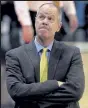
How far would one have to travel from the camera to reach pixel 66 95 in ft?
7.57

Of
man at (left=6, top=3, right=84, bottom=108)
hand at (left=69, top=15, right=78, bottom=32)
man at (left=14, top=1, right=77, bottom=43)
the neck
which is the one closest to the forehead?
man at (left=6, top=3, right=84, bottom=108)

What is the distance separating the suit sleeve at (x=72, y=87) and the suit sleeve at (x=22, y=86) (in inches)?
1.9

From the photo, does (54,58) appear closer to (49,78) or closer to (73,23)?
(49,78)

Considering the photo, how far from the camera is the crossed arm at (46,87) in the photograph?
228 centimetres

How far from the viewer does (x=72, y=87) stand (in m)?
2.35

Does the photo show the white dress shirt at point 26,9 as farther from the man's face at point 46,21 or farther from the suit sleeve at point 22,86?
the suit sleeve at point 22,86

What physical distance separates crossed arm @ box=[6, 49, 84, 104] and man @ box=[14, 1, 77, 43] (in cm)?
200

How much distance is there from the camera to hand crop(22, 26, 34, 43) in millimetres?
4418

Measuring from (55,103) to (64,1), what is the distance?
7.76ft

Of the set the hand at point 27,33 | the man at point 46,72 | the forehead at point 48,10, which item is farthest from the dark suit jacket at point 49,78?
the hand at point 27,33

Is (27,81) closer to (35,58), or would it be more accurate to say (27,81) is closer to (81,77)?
(35,58)

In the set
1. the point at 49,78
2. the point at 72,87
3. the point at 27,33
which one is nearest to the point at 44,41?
the point at 49,78

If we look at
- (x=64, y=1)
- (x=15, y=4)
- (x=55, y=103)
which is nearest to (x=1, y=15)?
(x=15, y=4)

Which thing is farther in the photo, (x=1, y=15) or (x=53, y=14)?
(x=1, y=15)
